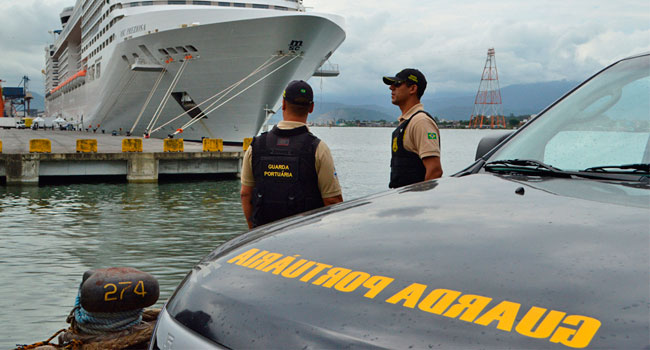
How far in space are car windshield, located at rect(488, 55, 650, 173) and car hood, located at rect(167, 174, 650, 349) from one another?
0.45m

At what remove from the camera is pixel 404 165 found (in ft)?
14.7

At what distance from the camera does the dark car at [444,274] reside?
1102 mm

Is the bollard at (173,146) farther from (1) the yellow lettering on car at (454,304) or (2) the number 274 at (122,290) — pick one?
(1) the yellow lettering on car at (454,304)

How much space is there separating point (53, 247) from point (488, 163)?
8.72 meters

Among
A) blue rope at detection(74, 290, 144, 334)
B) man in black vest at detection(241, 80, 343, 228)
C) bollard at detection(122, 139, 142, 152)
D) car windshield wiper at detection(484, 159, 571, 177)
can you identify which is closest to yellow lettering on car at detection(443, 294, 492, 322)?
car windshield wiper at detection(484, 159, 571, 177)

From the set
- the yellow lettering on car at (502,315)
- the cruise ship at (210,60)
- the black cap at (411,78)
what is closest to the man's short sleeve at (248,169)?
the black cap at (411,78)

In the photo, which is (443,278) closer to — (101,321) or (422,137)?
(101,321)

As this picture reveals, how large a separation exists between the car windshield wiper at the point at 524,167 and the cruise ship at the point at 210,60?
2526 centimetres

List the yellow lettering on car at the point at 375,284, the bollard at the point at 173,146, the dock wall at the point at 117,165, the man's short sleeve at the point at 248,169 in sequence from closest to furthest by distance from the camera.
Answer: the yellow lettering on car at the point at 375,284 < the man's short sleeve at the point at 248,169 < the dock wall at the point at 117,165 < the bollard at the point at 173,146

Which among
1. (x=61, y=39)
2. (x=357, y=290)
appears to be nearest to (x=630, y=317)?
(x=357, y=290)

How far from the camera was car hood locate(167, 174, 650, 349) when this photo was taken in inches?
43.2

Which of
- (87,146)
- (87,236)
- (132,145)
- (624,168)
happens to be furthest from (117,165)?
(624,168)

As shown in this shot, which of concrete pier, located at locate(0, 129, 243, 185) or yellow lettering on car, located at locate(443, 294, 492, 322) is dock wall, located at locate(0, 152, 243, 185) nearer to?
concrete pier, located at locate(0, 129, 243, 185)

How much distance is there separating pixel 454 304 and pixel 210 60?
2824 centimetres
